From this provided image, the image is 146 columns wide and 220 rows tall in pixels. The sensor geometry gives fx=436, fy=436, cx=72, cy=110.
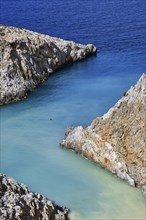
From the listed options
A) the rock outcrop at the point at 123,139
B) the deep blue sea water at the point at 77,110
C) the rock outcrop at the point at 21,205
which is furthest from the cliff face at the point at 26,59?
the rock outcrop at the point at 21,205

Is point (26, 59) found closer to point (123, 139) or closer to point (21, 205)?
point (123, 139)

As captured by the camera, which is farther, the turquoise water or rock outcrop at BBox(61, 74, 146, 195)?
rock outcrop at BBox(61, 74, 146, 195)

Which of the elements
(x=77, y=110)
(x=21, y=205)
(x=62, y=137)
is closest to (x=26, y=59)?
(x=77, y=110)

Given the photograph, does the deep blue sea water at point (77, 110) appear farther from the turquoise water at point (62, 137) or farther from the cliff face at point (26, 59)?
the cliff face at point (26, 59)

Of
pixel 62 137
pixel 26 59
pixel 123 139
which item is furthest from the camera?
pixel 26 59

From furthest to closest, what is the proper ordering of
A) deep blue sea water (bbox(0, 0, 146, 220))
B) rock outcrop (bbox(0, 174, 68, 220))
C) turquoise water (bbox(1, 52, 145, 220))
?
deep blue sea water (bbox(0, 0, 146, 220)), turquoise water (bbox(1, 52, 145, 220)), rock outcrop (bbox(0, 174, 68, 220))

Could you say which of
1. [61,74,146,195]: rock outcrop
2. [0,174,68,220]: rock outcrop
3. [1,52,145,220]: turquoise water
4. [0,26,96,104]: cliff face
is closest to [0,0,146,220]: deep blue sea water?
[1,52,145,220]: turquoise water

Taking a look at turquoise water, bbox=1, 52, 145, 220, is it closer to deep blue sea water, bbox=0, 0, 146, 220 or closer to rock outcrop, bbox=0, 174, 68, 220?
deep blue sea water, bbox=0, 0, 146, 220
